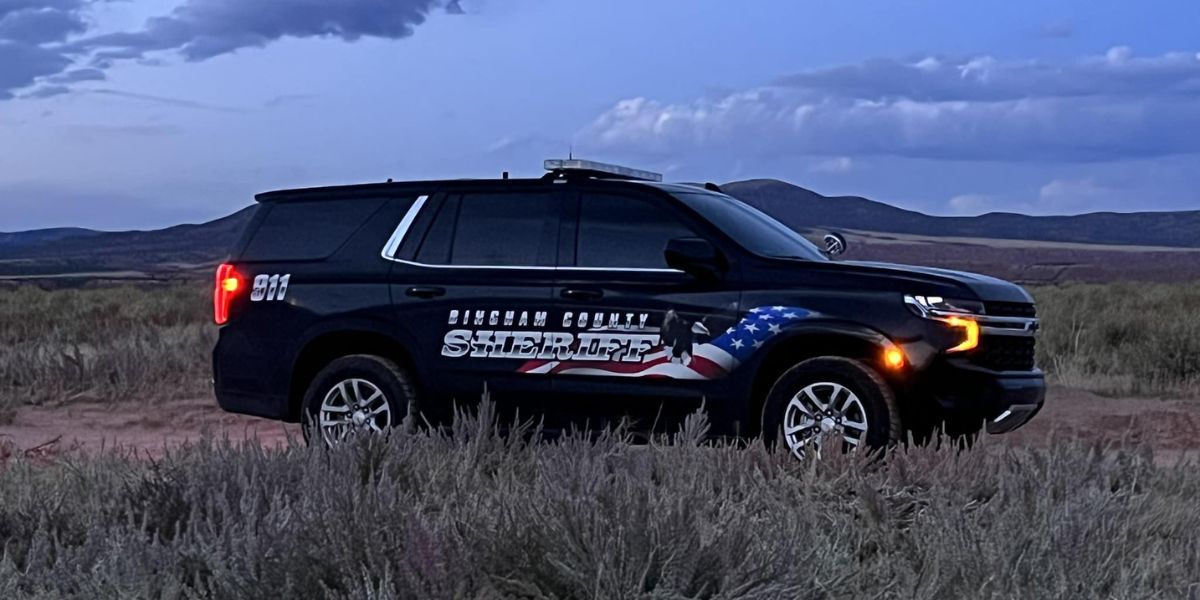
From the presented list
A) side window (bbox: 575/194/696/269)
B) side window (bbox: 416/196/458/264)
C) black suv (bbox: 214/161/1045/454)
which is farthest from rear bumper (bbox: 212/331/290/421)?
side window (bbox: 575/194/696/269)

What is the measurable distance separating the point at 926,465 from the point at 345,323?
416cm

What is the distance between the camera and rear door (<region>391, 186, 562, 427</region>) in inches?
363

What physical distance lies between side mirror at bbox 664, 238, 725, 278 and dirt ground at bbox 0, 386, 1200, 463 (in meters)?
3.24

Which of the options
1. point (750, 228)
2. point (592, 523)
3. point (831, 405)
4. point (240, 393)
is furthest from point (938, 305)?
point (240, 393)

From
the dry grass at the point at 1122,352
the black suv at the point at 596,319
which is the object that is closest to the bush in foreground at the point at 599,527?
the black suv at the point at 596,319

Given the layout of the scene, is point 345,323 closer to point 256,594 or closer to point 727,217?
point 727,217

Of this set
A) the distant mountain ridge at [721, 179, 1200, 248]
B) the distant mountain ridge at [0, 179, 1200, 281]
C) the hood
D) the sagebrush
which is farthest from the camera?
the distant mountain ridge at [721, 179, 1200, 248]

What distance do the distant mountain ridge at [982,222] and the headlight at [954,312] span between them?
119m

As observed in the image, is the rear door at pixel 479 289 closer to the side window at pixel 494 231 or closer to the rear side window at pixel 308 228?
the side window at pixel 494 231

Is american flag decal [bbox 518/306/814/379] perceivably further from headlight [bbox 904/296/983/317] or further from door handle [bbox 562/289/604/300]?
headlight [bbox 904/296/983/317]

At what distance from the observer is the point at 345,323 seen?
9648 mm

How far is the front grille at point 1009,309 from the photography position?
340 inches

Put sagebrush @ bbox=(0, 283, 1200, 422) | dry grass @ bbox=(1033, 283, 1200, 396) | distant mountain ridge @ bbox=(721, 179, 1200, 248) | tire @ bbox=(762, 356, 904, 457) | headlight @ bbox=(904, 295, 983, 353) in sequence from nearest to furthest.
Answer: tire @ bbox=(762, 356, 904, 457) < headlight @ bbox=(904, 295, 983, 353) < sagebrush @ bbox=(0, 283, 1200, 422) < dry grass @ bbox=(1033, 283, 1200, 396) < distant mountain ridge @ bbox=(721, 179, 1200, 248)

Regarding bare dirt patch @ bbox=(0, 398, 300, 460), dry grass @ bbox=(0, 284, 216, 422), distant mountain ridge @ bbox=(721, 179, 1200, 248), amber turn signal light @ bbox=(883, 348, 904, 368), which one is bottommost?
bare dirt patch @ bbox=(0, 398, 300, 460)
